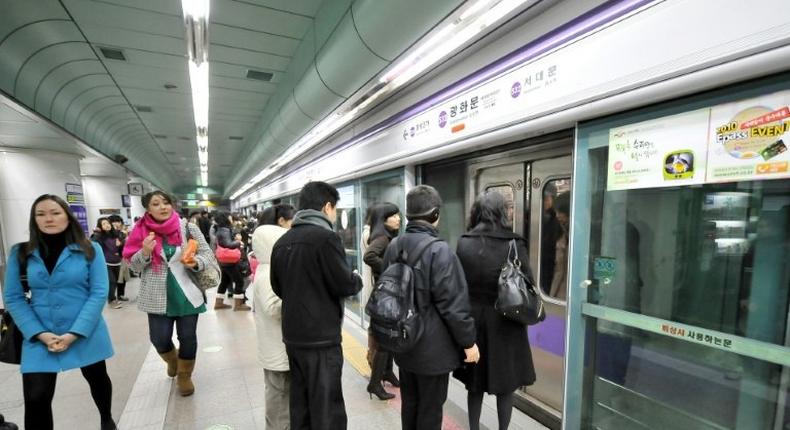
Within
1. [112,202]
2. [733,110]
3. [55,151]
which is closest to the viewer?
[733,110]

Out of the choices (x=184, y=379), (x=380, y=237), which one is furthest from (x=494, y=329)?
(x=184, y=379)

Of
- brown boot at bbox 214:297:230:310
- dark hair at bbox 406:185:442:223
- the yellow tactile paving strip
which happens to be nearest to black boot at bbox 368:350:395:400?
the yellow tactile paving strip

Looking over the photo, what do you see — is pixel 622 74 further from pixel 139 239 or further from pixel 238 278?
pixel 238 278

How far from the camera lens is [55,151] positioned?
6418 millimetres

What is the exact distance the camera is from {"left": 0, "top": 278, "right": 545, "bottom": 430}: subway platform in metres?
2.55

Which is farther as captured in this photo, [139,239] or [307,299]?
[139,239]

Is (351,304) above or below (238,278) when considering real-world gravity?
below

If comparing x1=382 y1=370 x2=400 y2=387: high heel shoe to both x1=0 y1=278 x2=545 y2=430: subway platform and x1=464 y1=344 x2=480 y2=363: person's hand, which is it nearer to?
x1=0 y1=278 x2=545 y2=430: subway platform

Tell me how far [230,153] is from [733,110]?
12.2m

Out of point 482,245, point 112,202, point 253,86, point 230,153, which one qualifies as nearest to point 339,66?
point 482,245

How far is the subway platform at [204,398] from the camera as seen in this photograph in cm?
255

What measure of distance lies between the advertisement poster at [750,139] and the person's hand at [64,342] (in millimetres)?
3565

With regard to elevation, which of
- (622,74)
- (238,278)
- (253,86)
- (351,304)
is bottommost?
(351,304)

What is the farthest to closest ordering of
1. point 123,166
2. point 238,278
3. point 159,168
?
point 159,168 < point 123,166 < point 238,278
